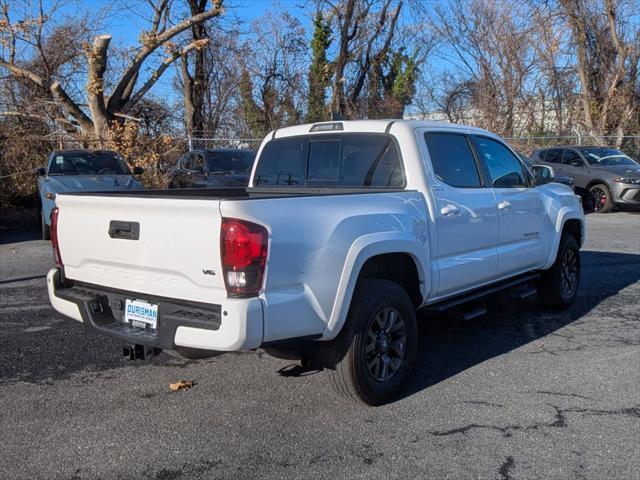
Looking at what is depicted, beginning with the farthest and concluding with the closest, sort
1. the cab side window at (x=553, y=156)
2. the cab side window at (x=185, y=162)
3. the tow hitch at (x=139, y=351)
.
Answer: the cab side window at (x=553, y=156)
the cab side window at (x=185, y=162)
the tow hitch at (x=139, y=351)

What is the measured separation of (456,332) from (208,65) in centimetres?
2480

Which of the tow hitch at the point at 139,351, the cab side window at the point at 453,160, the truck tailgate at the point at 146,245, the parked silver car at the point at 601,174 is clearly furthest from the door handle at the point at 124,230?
the parked silver car at the point at 601,174

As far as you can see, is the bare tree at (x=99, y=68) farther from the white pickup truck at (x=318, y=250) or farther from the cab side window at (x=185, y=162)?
the white pickup truck at (x=318, y=250)

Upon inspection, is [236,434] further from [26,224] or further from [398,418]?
[26,224]

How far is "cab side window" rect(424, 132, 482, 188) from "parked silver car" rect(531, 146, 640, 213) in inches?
506

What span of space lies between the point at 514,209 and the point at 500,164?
46 centimetres

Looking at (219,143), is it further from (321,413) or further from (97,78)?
(321,413)

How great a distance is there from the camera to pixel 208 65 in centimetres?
2847

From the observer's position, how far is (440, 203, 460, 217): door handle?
4834mm

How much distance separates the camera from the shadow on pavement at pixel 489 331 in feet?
16.8

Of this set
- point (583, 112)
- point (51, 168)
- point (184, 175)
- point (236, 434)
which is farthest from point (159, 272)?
point (583, 112)

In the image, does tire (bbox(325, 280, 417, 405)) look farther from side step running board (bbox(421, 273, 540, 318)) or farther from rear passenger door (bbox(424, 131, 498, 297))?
rear passenger door (bbox(424, 131, 498, 297))

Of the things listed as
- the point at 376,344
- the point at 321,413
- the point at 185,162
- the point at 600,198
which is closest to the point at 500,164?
the point at 376,344

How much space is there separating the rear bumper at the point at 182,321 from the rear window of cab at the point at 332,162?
191 centimetres
